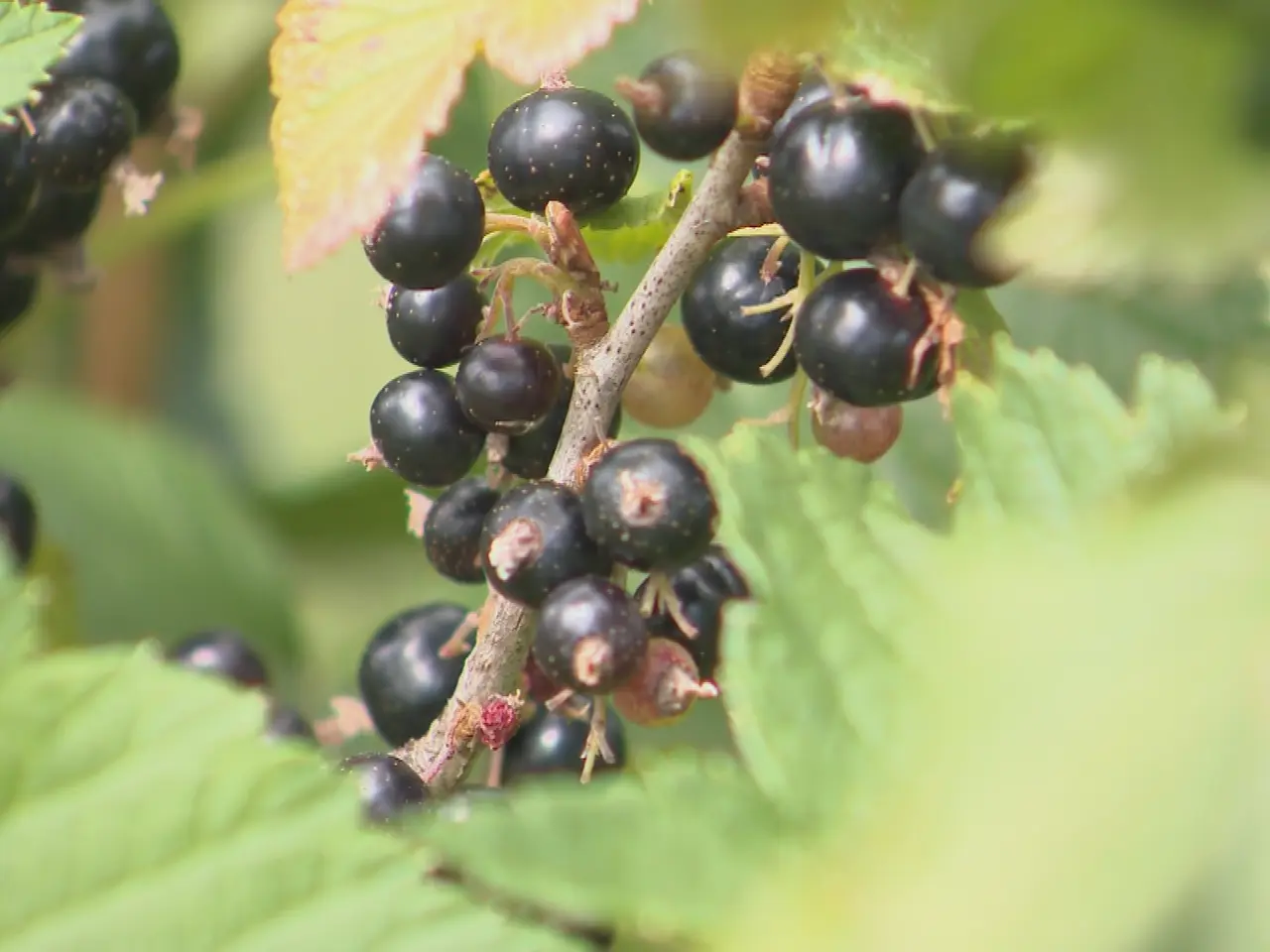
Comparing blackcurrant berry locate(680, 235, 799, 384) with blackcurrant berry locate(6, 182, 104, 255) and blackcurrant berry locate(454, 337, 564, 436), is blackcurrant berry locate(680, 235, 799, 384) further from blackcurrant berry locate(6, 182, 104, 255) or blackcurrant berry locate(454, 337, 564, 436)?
blackcurrant berry locate(6, 182, 104, 255)

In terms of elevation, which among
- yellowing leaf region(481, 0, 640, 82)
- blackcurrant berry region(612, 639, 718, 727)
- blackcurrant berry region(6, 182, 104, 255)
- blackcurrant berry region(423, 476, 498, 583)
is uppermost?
yellowing leaf region(481, 0, 640, 82)

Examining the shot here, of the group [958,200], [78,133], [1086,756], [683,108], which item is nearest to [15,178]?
[78,133]

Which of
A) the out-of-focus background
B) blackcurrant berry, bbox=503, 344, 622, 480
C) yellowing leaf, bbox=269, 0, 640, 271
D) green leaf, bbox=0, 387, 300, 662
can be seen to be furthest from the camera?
green leaf, bbox=0, 387, 300, 662

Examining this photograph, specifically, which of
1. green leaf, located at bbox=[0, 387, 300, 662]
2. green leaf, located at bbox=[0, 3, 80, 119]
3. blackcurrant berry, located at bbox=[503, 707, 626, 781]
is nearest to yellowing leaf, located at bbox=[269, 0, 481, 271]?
green leaf, located at bbox=[0, 3, 80, 119]

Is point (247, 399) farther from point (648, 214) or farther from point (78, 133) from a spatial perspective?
point (648, 214)

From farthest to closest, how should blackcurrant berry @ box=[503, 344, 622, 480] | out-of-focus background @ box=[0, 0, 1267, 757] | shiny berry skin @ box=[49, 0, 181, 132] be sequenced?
out-of-focus background @ box=[0, 0, 1267, 757], shiny berry skin @ box=[49, 0, 181, 132], blackcurrant berry @ box=[503, 344, 622, 480]

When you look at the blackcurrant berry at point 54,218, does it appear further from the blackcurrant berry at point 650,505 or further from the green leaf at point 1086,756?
the green leaf at point 1086,756

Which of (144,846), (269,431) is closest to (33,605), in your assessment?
(144,846)
